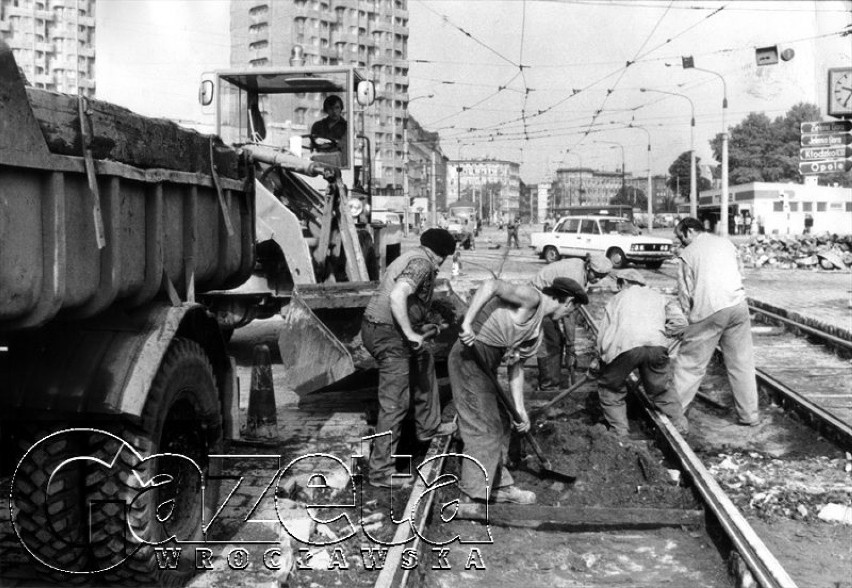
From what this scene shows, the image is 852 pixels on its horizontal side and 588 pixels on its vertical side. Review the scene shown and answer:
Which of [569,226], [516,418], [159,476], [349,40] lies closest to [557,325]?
[516,418]

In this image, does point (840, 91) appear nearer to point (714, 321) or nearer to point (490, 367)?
point (714, 321)

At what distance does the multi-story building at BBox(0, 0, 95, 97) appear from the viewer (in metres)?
58.5

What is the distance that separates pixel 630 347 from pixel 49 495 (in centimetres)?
461

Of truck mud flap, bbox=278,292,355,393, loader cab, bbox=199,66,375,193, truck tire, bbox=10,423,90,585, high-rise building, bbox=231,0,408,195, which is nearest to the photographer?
truck tire, bbox=10,423,90,585

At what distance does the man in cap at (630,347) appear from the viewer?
7199mm

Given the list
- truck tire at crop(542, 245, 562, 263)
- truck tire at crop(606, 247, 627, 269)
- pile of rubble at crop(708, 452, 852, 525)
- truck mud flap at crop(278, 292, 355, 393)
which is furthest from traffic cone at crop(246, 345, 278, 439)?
truck tire at crop(542, 245, 562, 263)

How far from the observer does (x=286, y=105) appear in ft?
38.9

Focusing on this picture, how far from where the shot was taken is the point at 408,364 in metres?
6.56

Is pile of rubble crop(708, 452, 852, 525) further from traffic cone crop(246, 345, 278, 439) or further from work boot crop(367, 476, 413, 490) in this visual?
traffic cone crop(246, 345, 278, 439)

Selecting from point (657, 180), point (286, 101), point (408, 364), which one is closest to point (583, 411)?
point (408, 364)

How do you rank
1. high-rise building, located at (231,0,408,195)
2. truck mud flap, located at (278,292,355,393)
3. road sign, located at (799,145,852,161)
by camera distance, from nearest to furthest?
truck mud flap, located at (278,292,355,393) → road sign, located at (799,145,852,161) → high-rise building, located at (231,0,408,195)

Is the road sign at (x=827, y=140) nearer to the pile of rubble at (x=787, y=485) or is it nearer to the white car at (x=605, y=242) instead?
the pile of rubble at (x=787, y=485)

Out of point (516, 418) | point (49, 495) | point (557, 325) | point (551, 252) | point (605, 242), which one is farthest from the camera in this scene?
point (551, 252)

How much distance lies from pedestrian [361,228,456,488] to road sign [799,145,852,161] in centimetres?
1100
